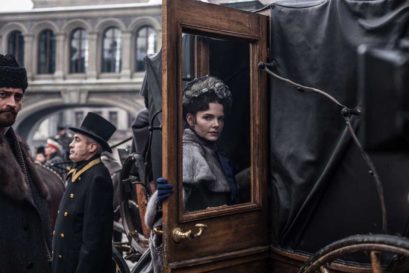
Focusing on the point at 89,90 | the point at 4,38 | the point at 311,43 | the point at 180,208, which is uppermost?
the point at 4,38

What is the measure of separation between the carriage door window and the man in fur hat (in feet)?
3.09

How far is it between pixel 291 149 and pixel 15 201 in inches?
69.6

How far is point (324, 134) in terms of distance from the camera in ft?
10.6

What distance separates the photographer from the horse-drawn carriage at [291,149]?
291 cm

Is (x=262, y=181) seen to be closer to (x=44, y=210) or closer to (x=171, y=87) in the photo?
(x=171, y=87)

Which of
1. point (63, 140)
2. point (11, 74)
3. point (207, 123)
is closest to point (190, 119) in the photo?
point (207, 123)

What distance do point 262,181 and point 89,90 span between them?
943 inches

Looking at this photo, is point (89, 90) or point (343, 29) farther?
point (89, 90)

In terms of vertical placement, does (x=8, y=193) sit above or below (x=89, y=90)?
below

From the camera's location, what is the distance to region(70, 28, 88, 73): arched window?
26906 mm

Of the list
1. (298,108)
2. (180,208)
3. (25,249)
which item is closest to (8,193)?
(25,249)

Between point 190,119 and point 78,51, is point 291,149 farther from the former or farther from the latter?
point 78,51

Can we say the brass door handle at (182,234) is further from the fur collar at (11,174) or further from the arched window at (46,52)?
the arched window at (46,52)

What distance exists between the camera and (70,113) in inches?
1848
